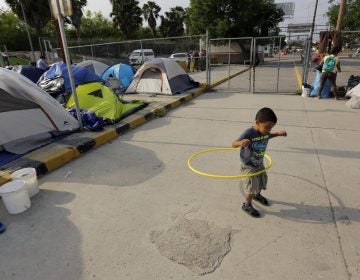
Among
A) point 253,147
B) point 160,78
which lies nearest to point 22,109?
point 253,147

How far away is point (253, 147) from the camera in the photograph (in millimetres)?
3342

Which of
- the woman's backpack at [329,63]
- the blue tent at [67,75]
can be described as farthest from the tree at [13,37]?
the woman's backpack at [329,63]

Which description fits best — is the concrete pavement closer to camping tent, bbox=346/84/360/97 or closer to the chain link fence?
camping tent, bbox=346/84/360/97

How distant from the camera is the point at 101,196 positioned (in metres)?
3.98

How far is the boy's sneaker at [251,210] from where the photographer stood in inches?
134

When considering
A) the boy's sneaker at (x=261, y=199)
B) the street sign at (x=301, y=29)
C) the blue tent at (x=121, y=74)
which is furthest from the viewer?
the street sign at (x=301, y=29)

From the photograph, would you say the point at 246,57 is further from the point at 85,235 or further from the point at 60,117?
the point at 85,235

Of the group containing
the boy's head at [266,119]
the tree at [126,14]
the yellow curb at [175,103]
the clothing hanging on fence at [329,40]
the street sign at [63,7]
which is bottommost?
the yellow curb at [175,103]

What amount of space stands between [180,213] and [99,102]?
4954mm

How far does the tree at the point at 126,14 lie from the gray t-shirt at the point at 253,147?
43.6m

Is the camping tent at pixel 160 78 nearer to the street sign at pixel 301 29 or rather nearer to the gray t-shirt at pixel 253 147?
the street sign at pixel 301 29

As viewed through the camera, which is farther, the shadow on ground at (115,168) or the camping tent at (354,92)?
the camping tent at (354,92)

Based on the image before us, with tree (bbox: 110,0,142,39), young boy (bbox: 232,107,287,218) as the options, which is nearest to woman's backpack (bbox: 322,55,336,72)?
young boy (bbox: 232,107,287,218)

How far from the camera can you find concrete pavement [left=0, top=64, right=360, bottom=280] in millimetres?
2686
